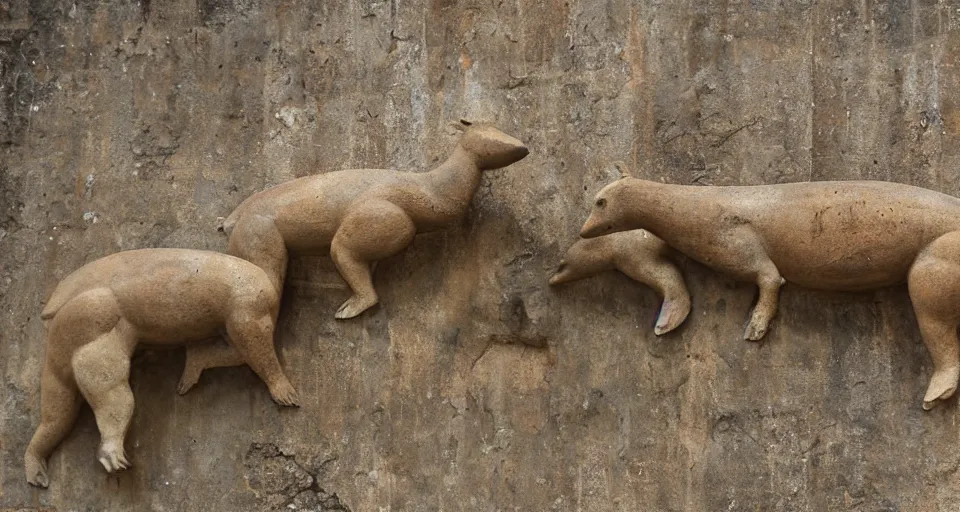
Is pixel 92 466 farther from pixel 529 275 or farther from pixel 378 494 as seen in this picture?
pixel 529 275

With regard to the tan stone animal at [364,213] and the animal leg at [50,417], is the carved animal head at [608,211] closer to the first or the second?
the tan stone animal at [364,213]

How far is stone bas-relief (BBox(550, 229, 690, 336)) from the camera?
669cm

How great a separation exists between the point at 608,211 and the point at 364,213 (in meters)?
1.02

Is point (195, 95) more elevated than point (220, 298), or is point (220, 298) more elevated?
point (195, 95)

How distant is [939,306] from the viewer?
6.39 metres

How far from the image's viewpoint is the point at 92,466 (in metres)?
6.86

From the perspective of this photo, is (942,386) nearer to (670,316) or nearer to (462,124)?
(670,316)

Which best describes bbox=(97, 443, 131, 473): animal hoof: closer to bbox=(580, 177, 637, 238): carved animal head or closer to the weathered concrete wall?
the weathered concrete wall

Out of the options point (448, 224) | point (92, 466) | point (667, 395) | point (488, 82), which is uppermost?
point (488, 82)

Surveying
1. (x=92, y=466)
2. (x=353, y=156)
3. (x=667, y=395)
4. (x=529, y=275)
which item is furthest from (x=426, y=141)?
(x=92, y=466)

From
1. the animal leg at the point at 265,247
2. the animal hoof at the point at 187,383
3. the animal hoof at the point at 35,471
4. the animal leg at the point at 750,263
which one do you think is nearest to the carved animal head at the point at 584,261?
the animal leg at the point at 750,263

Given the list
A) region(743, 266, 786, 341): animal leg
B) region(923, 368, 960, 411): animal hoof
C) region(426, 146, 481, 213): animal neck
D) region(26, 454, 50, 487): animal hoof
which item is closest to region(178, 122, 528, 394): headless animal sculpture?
region(426, 146, 481, 213): animal neck

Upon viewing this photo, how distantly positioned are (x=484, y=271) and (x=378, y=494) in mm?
1052

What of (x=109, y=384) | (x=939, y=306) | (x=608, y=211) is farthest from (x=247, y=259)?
(x=939, y=306)
